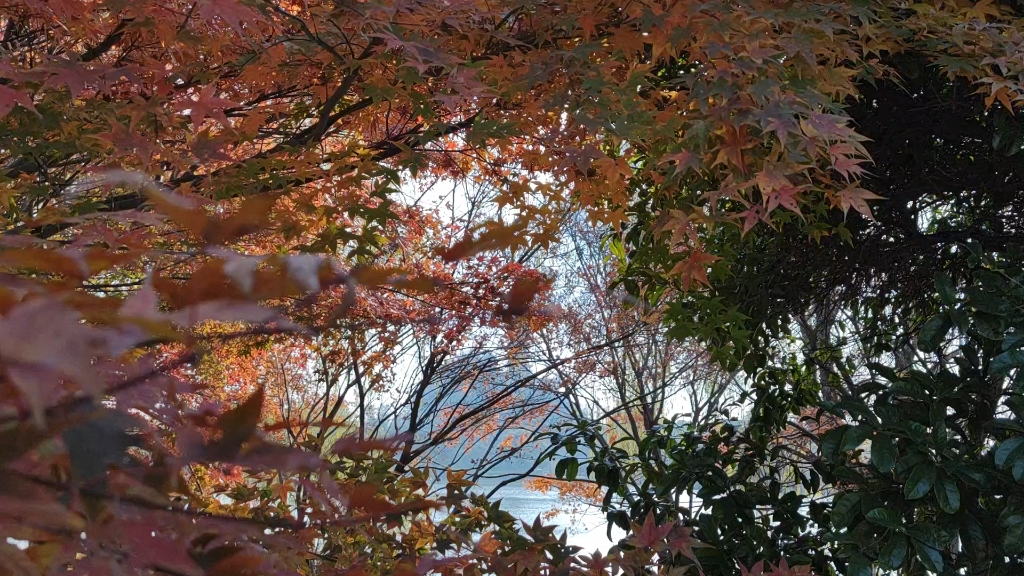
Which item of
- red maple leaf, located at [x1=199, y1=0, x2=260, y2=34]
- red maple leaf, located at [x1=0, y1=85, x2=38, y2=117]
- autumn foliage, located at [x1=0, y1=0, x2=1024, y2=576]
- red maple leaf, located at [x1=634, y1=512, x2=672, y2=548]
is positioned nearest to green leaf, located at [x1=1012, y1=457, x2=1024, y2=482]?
autumn foliage, located at [x1=0, y1=0, x2=1024, y2=576]

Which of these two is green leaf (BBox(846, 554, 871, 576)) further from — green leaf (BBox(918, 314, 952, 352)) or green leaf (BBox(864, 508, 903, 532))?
green leaf (BBox(918, 314, 952, 352))

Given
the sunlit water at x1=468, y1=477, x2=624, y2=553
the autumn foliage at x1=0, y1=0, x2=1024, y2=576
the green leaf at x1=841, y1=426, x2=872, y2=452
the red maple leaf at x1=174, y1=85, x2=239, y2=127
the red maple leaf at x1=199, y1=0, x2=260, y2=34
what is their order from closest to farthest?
the autumn foliage at x1=0, y1=0, x2=1024, y2=576 → the red maple leaf at x1=199, y1=0, x2=260, y2=34 → the red maple leaf at x1=174, y1=85, x2=239, y2=127 → the green leaf at x1=841, y1=426, x2=872, y2=452 → the sunlit water at x1=468, y1=477, x2=624, y2=553

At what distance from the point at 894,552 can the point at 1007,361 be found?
0.43 m

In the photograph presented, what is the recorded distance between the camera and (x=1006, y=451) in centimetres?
155


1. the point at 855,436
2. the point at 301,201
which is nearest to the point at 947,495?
the point at 855,436

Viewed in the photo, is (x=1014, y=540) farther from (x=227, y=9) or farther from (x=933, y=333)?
(x=227, y=9)

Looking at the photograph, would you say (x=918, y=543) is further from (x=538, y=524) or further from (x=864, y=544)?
(x=538, y=524)

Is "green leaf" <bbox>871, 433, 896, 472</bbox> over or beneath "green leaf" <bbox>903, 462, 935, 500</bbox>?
over

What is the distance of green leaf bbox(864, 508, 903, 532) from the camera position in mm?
1591

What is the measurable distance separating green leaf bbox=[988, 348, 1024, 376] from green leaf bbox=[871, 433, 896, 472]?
0.82ft

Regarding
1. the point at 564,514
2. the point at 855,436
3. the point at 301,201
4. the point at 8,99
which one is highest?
the point at 564,514

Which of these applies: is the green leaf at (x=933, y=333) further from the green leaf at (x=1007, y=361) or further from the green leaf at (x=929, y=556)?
the green leaf at (x=929, y=556)

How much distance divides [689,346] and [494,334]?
178 centimetres

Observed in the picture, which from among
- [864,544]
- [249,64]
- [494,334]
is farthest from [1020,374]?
[494,334]
